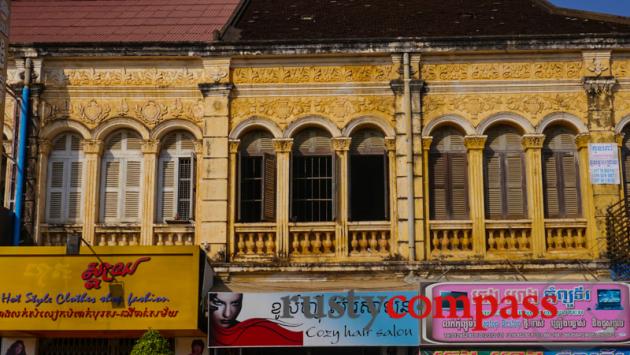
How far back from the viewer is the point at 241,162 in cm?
1602

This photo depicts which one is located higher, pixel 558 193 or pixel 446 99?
pixel 446 99

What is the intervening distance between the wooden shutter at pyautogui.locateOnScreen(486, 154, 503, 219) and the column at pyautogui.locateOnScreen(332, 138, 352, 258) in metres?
2.59

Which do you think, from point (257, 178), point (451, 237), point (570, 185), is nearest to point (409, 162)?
point (451, 237)

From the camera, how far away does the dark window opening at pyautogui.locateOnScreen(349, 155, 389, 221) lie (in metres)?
15.7

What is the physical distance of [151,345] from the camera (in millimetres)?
13305

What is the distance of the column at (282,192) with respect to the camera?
15359 millimetres

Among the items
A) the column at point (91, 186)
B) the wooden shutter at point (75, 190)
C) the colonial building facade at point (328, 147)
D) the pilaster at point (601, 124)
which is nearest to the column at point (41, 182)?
the colonial building facade at point (328, 147)

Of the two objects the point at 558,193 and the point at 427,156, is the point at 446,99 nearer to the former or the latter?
the point at 427,156

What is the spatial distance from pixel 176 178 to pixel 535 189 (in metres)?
6.58

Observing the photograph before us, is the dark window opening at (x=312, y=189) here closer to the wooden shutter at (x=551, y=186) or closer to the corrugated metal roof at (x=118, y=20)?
the corrugated metal roof at (x=118, y=20)

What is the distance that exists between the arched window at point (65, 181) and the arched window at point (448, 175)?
6.56m

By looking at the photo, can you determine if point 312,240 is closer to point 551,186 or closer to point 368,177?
point 368,177

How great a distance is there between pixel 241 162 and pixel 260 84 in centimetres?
149

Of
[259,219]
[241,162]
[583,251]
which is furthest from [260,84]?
[583,251]
